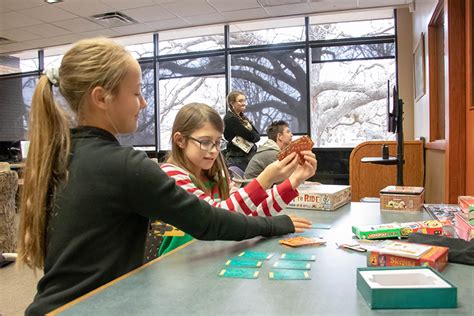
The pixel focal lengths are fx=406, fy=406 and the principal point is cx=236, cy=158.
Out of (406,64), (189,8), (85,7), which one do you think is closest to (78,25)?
(85,7)

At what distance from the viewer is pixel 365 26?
5648 millimetres

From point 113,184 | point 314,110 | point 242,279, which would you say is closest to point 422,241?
point 242,279

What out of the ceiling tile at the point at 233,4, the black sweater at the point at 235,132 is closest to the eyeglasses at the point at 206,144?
the black sweater at the point at 235,132

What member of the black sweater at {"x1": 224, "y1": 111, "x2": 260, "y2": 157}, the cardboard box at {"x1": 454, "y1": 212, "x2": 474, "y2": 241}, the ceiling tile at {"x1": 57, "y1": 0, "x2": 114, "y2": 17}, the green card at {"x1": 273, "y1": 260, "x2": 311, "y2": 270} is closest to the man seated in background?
the black sweater at {"x1": 224, "y1": 111, "x2": 260, "y2": 157}

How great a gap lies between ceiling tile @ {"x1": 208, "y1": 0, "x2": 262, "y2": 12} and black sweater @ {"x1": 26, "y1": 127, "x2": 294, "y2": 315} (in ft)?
15.1

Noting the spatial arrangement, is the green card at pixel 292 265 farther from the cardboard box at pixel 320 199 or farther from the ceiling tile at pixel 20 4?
the ceiling tile at pixel 20 4

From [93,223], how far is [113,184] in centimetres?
10

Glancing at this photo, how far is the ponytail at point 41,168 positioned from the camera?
0.93 m

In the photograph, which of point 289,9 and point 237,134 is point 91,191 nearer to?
point 237,134

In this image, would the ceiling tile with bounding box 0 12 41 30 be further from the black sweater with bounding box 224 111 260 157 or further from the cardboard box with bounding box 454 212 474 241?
the cardboard box with bounding box 454 212 474 241

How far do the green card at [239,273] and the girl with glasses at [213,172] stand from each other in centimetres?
40

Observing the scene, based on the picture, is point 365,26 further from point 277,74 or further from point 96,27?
point 96,27

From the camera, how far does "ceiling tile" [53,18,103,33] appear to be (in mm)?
5652

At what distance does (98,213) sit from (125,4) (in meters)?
4.82
